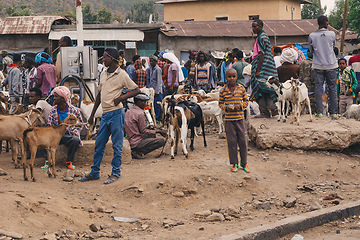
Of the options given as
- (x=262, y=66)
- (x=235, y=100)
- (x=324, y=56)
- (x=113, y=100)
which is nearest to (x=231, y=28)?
(x=324, y=56)

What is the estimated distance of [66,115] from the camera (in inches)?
313

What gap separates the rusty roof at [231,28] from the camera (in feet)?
80.3

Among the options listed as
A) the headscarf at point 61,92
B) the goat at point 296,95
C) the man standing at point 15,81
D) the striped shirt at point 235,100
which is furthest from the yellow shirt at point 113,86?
the man standing at point 15,81

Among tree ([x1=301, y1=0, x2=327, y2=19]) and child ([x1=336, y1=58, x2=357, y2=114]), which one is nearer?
child ([x1=336, y1=58, x2=357, y2=114])

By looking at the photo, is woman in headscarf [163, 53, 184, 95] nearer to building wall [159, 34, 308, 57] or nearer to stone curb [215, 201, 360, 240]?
stone curb [215, 201, 360, 240]

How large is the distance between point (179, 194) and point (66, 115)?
8.79 feet

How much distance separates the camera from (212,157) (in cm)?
872

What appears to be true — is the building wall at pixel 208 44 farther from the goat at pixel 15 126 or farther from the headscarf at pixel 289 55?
the goat at pixel 15 126

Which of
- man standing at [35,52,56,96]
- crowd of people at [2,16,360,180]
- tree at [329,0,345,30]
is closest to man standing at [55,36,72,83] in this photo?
crowd of people at [2,16,360,180]

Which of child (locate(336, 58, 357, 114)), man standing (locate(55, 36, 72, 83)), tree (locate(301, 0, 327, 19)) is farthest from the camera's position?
tree (locate(301, 0, 327, 19))

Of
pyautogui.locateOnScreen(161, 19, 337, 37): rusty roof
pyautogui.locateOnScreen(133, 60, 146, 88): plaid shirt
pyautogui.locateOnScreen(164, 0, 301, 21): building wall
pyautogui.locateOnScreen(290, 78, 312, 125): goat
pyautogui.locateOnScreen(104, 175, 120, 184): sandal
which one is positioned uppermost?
pyautogui.locateOnScreen(164, 0, 301, 21): building wall

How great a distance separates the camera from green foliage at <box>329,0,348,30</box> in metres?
45.1

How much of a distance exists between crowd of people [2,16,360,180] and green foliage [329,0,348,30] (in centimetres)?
3519

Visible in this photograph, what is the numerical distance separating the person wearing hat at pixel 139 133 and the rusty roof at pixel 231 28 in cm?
1529
